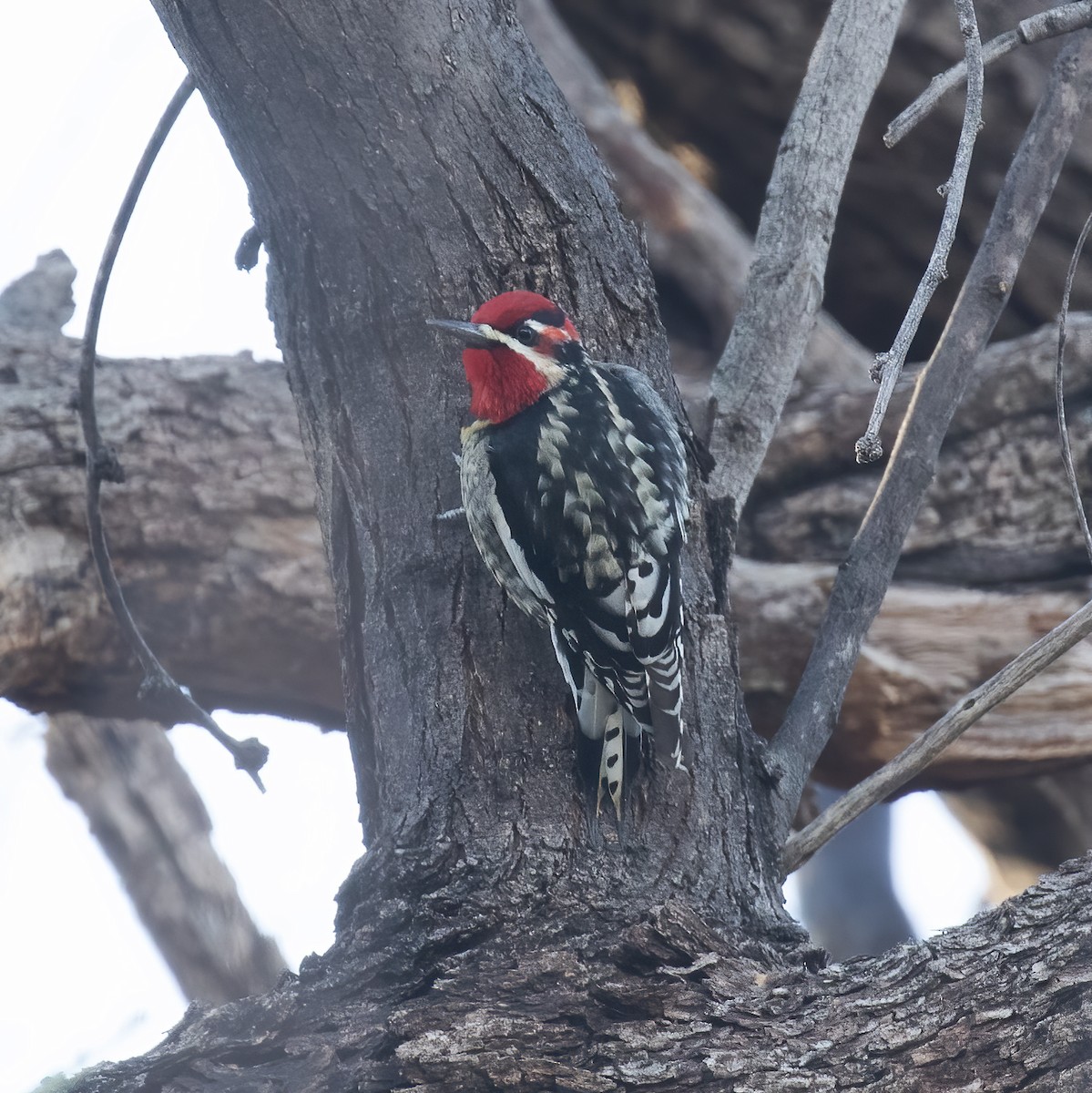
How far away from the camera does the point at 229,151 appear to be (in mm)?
2531

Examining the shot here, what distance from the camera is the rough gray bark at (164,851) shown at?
5648mm

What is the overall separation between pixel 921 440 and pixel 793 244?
22.9 inches

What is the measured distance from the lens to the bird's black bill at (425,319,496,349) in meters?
2.49

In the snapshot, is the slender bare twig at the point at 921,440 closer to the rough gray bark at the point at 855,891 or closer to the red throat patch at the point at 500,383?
the red throat patch at the point at 500,383

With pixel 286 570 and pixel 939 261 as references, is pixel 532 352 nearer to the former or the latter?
pixel 939 261

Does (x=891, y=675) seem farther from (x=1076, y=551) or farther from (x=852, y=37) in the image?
(x=852, y=37)

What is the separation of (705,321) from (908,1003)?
172 inches

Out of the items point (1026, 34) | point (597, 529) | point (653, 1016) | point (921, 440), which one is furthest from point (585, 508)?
point (1026, 34)

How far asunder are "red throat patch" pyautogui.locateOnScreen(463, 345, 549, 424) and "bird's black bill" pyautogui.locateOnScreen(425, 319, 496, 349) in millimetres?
28

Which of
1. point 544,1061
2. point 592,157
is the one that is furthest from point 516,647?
point 592,157

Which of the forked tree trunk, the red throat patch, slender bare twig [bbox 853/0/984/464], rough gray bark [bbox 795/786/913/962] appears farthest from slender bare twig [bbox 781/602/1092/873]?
rough gray bark [bbox 795/786/913/962]

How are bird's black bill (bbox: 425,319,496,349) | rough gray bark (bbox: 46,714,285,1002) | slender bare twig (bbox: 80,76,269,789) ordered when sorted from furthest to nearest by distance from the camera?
1. rough gray bark (bbox: 46,714,285,1002)
2. slender bare twig (bbox: 80,76,269,789)
3. bird's black bill (bbox: 425,319,496,349)

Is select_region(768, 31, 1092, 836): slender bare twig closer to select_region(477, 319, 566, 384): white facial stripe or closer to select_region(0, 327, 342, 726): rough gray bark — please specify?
select_region(477, 319, 566, 384): white facial stripe

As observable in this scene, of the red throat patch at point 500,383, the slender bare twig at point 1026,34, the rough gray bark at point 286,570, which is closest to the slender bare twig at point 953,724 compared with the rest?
the slender bare twig at point 1026,34
